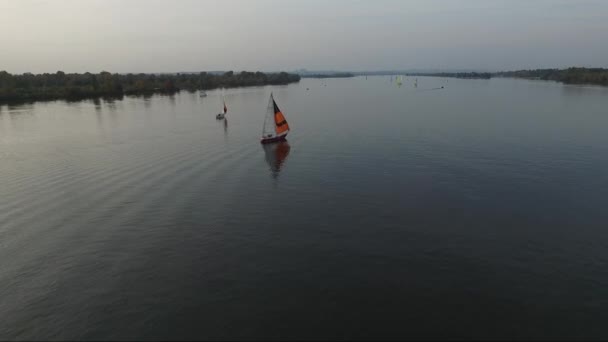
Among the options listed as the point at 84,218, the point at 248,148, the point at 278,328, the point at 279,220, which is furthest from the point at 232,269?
the point at 248,148

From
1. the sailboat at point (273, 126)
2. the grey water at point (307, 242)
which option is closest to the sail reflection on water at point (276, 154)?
the grey water at point (307, 242)

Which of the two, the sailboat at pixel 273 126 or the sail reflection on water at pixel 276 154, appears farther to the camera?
the sailboat at pixel 273 126

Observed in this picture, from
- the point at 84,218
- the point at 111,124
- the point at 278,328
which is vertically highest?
the point at 111,124

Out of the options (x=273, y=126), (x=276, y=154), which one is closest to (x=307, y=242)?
(x=276, y=154)

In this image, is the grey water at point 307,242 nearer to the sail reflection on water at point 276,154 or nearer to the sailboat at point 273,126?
the sail reflection on water at point 276,154

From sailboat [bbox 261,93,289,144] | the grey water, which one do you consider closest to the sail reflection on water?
the grey water

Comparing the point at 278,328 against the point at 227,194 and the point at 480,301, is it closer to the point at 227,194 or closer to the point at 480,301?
the point at 480,301

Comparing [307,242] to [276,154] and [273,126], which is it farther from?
[273,126]
